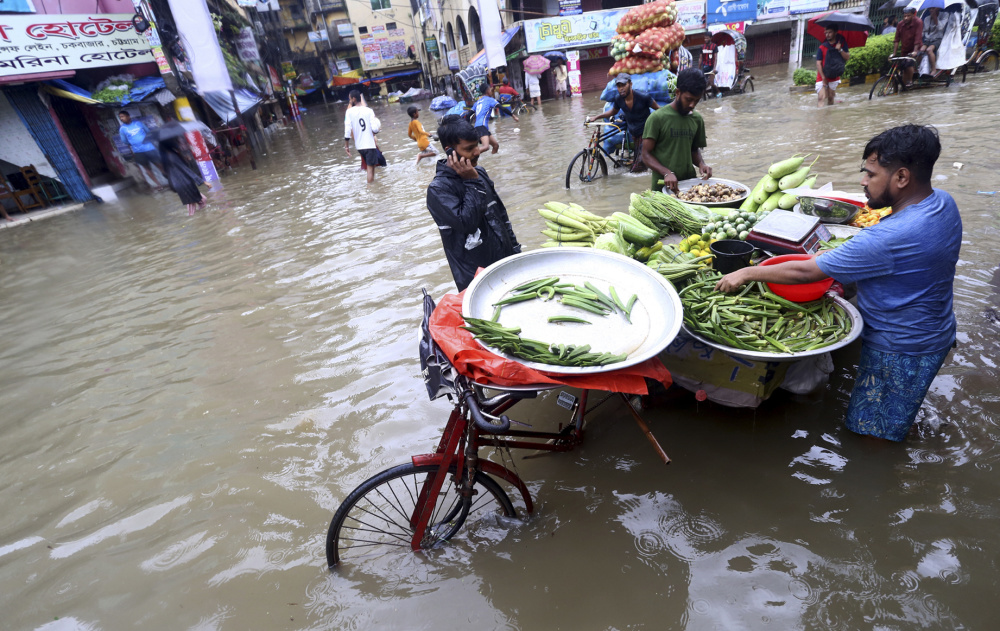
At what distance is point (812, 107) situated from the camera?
40.1 ft

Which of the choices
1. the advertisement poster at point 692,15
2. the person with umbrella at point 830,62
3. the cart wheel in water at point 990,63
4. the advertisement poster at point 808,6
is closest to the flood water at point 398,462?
the person with umbrella at point 830,62

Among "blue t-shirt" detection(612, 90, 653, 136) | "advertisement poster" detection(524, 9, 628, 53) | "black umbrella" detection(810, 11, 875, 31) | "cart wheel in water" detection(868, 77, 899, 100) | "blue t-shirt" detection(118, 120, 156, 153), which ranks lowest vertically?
"cart wheel in water" detection(868, 77, 899, 100)

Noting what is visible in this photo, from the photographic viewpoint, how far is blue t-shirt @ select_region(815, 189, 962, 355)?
7.08ft

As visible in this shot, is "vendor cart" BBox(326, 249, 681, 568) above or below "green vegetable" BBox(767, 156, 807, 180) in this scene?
below

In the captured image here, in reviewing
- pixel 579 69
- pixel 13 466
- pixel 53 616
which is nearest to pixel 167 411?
pixel 13 466

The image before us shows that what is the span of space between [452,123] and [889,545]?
3.22 metres

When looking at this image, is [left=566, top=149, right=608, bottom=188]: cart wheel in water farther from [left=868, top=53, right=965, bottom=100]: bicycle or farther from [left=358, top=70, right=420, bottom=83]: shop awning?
[left=358, top=70, right=420, bottom=83]: shop awning

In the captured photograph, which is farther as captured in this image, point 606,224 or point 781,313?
point 606,224

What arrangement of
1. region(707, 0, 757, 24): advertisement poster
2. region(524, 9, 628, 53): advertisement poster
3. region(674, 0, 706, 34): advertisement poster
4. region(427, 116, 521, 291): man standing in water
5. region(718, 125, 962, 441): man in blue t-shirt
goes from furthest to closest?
region(524, 9, 628, 53): advertisement poster
region(674, 0, 706, 34): advertisement poster
region(707, 0, 757, 24): advertisement poster
region(427, 116, 521, 291): man standing in water
region(718, 125, 962, 441): man in blue t-shirt

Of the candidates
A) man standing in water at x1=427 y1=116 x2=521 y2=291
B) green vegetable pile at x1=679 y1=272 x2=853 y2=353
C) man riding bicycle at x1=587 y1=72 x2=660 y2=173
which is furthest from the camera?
man riding bicycle at x1=587 y1=72 x2=660 y2=173

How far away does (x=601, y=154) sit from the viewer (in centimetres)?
848

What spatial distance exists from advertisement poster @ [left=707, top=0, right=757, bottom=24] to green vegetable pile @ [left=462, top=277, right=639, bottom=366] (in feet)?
82.3

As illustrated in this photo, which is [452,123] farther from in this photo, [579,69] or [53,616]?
[579,69]

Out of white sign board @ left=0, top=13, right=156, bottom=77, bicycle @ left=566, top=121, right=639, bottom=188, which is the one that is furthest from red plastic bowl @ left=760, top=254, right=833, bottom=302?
white sign board @ left=0, top=13, right=156, bottom=77
